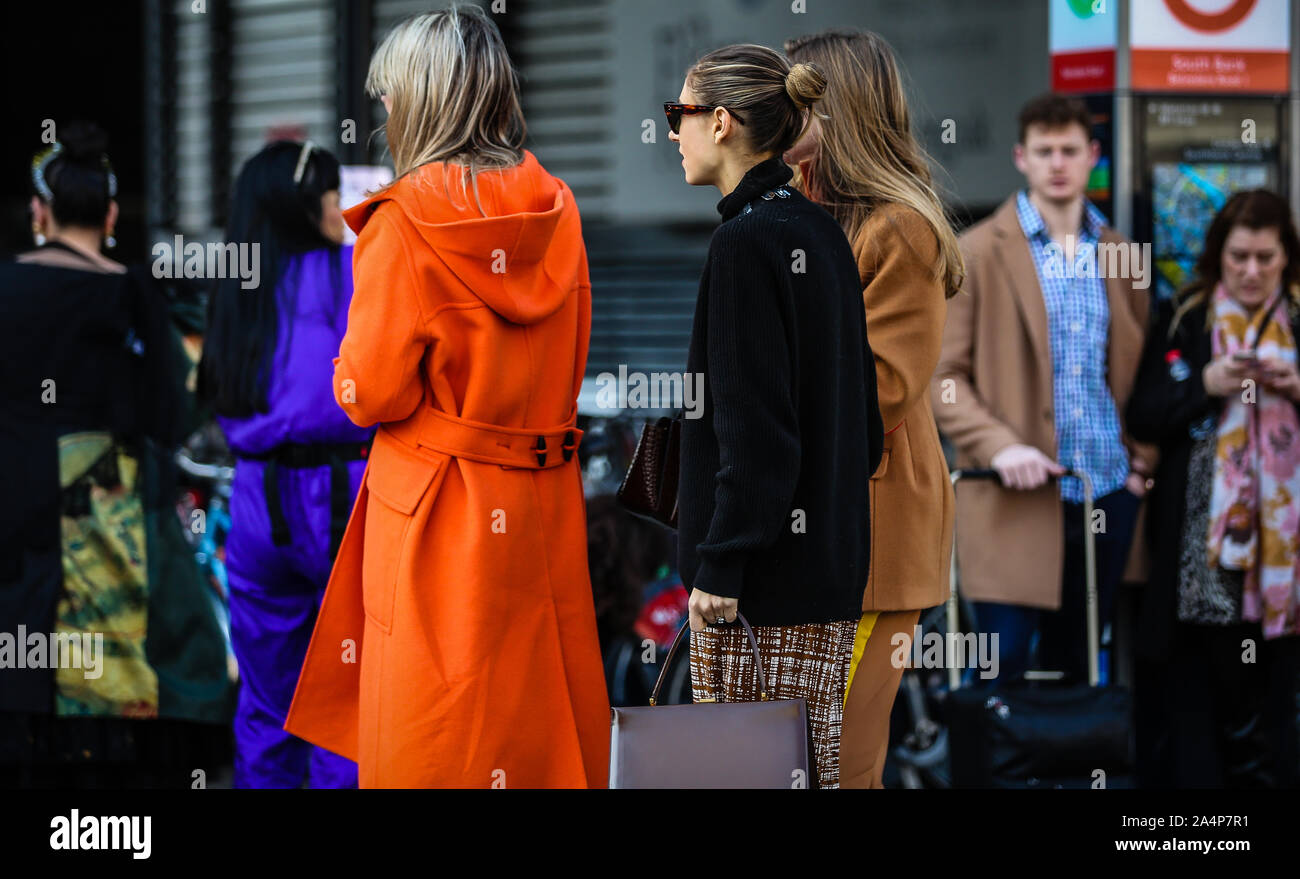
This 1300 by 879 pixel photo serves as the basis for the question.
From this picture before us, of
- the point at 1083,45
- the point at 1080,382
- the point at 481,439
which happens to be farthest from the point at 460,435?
the point at 1083,45

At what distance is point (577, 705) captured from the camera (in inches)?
127

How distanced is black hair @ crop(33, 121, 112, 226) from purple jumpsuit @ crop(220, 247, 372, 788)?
85 cm

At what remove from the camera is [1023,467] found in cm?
425

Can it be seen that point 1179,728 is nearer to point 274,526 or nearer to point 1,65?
point 274,526

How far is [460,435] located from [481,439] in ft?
0.16

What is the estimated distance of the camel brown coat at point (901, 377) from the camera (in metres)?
3.11

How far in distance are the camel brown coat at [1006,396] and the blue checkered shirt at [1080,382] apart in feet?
0.18

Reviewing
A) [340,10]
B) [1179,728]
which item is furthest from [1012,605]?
[340,10]

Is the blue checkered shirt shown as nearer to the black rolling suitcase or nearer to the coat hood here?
the black rolling suitcase

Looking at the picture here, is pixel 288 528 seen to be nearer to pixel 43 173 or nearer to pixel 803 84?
pixel 43 173

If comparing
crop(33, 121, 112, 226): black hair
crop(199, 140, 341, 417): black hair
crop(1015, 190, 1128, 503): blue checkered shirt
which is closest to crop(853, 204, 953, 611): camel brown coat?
crop(1015, 190, 1128, 503): blue checkered shirt

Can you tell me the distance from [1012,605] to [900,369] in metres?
1.59
